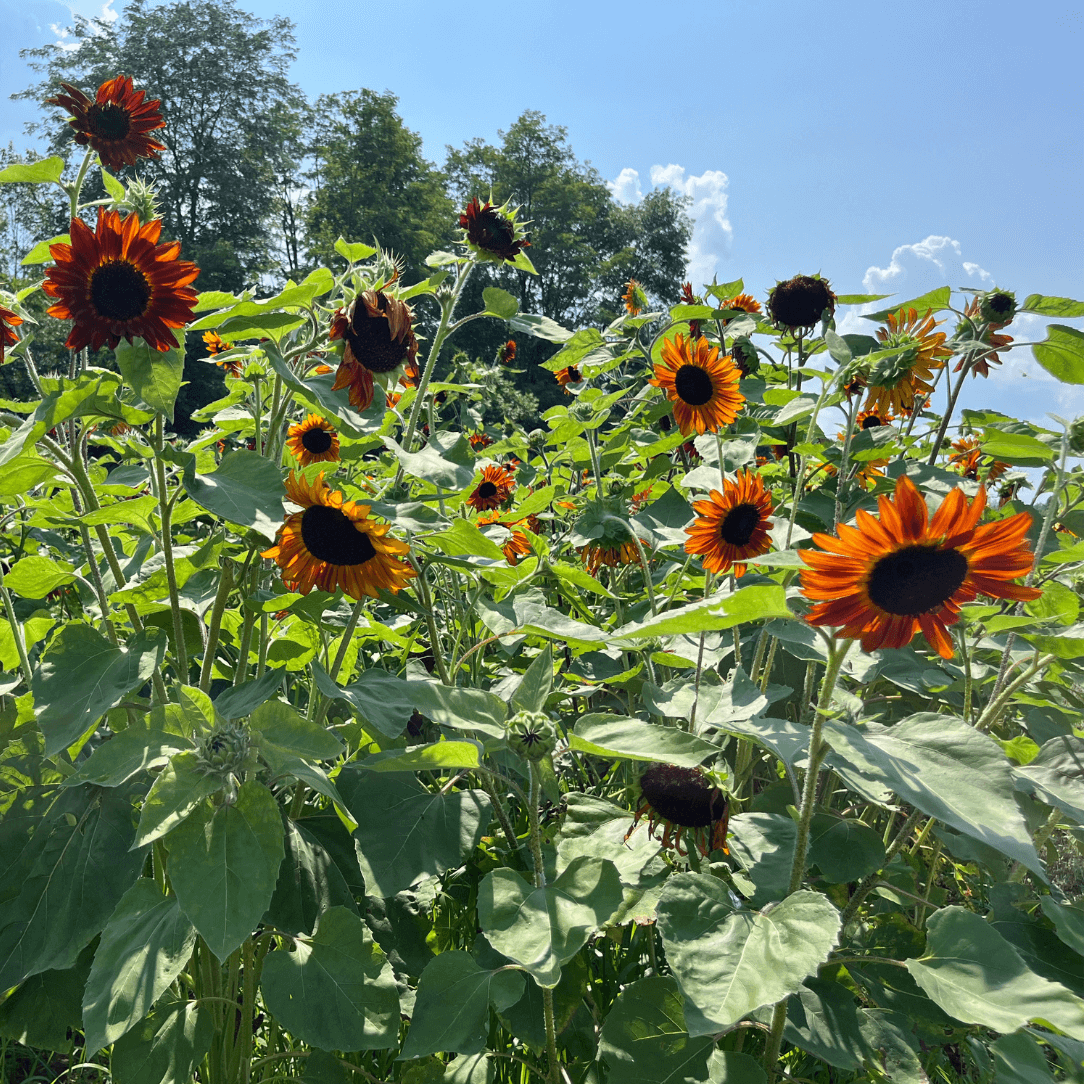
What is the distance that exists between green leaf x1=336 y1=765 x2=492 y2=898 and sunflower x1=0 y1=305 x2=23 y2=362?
3.15ft

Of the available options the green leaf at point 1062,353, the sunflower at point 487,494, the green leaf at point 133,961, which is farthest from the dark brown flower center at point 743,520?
the sunflower at point 487,494

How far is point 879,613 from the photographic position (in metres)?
0.90

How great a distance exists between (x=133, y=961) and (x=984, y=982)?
3.54 ft

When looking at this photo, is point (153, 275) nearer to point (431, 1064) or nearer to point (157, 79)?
point (431, 1064)

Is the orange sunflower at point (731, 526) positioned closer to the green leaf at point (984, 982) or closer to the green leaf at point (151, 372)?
the green leaf at point (984, 982)

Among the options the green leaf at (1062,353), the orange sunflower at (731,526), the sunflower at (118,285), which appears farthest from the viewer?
the orange sunflower at (731,526)

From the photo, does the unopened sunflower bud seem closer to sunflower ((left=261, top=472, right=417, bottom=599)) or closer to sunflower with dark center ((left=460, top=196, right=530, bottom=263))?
sunflower ((left=261, top=472, right=417, bottom=599))

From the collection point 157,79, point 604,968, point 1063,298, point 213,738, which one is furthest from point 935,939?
point 157,79

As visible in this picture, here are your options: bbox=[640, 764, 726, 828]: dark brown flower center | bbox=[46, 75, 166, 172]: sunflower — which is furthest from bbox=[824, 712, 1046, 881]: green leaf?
bbox=[46, 75, 166, 172]: sunflower

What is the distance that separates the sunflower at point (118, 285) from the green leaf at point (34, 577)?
39 centimetres

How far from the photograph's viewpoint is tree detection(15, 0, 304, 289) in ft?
84.9

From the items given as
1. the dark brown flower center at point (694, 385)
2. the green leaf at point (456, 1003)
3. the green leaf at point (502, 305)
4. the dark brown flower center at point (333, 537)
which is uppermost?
the green leaf at point (502, 305)

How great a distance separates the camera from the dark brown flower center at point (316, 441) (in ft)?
7.02

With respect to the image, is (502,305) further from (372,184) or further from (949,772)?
(372,184)
